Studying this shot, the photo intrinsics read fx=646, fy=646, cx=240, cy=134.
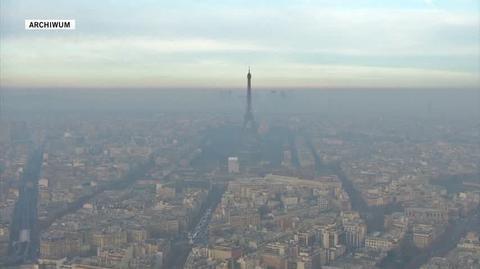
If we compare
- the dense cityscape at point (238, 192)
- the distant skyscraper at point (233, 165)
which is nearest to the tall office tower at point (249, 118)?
the dense cityscape at point (238, 192)

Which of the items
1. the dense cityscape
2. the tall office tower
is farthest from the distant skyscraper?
the tall office tower

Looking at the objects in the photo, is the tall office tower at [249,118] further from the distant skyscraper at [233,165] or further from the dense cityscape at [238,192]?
the distant skyscraper at [233,165]

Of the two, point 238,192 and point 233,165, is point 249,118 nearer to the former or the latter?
point 233,165

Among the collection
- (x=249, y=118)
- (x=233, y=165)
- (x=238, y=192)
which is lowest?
(x=238, y=192)

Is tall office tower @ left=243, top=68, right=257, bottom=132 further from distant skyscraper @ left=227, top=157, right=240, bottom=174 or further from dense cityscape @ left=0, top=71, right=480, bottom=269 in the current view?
distant skyscraper @ left=227, top=157, right=240, bottom=174

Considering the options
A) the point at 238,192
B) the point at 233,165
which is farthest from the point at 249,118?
the point at 238,192

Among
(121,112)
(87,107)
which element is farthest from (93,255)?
(121,112)
